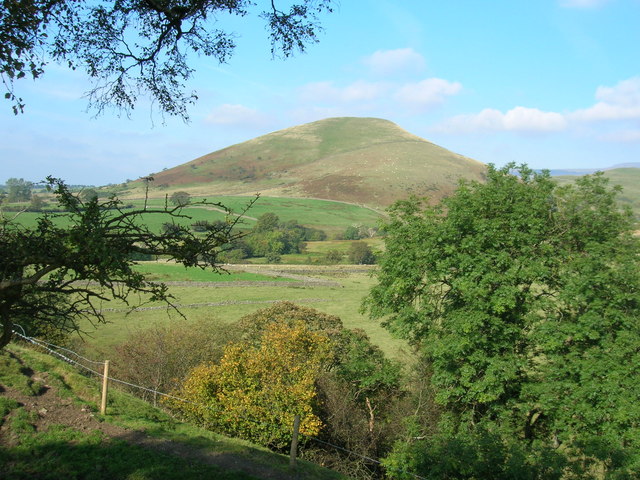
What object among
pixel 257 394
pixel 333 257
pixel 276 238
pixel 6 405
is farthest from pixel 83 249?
pixel 276 238

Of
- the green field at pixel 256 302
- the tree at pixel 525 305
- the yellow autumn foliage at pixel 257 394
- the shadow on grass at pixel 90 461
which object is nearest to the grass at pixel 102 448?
the shadow on grass at pixel 90 461

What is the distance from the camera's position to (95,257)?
425 cm

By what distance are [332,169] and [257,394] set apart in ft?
469

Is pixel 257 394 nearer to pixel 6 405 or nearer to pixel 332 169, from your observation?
pixel 6 405

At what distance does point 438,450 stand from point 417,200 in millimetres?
12451

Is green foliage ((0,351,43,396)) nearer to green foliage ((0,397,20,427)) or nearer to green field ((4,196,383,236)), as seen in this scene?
green foliage ((0,397,20,427))

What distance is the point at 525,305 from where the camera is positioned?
55.7ft

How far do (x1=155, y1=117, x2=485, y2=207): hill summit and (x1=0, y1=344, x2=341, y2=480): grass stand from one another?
109129 mm

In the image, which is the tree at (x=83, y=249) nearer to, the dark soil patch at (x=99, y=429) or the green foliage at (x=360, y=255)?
the dark soil patch at (x=99, y=429)

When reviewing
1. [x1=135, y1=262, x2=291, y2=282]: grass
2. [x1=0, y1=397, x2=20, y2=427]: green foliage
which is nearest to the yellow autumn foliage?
[x1=0, y1=397, x2=20, y2=427]: green foliage

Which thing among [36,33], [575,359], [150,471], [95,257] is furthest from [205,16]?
[575,359]

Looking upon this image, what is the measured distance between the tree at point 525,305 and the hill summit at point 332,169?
327ft

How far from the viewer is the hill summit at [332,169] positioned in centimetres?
13388

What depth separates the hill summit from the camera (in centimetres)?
13388
